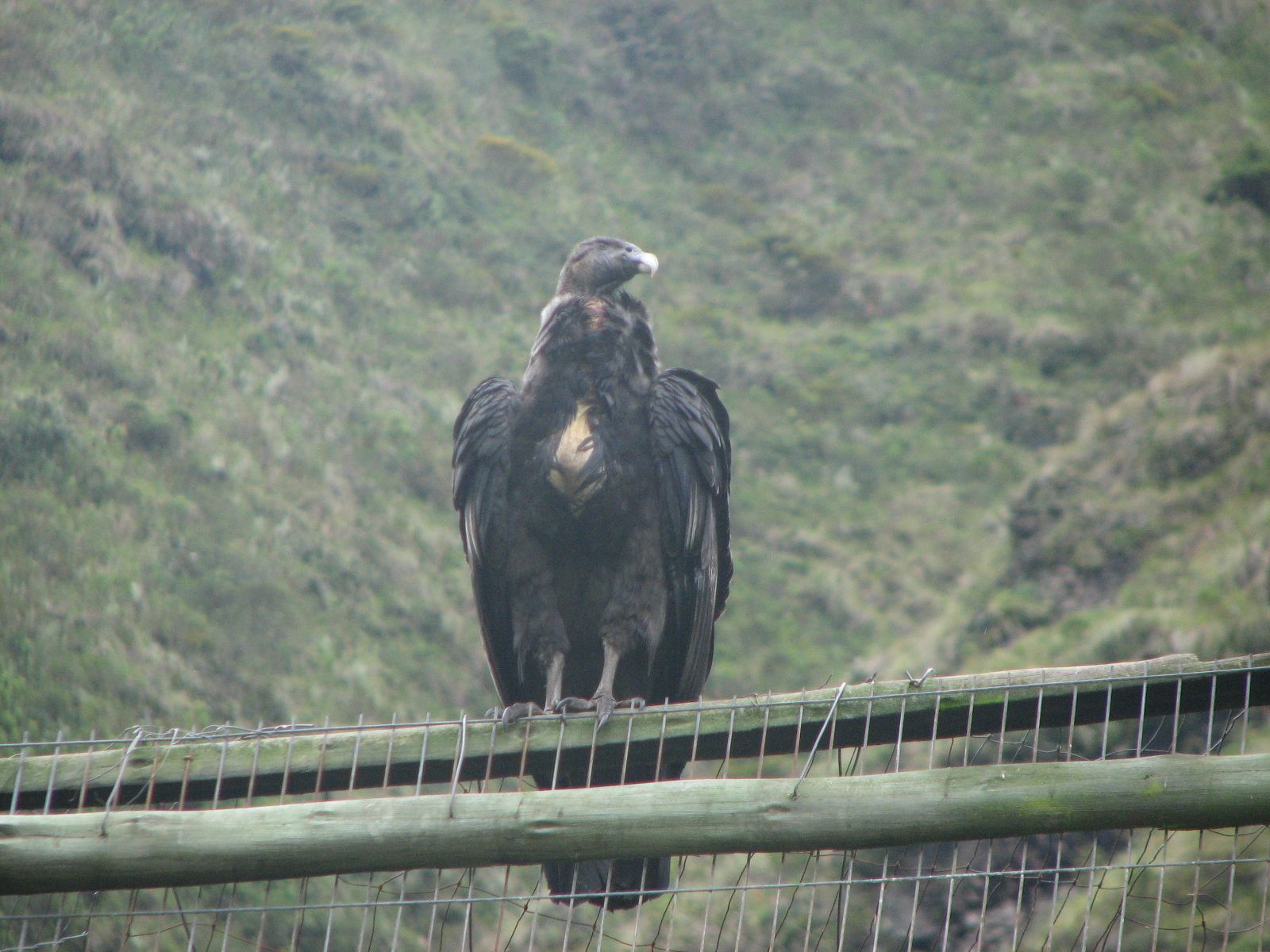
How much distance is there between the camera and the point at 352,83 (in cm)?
2839

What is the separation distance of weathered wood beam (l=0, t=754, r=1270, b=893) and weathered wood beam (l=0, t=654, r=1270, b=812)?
1.00 ft

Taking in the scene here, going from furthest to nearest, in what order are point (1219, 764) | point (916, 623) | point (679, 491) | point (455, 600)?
1. point (916, 623)
2. point (455, 600)
3. point (679, 491)
4. point (1219, 764)

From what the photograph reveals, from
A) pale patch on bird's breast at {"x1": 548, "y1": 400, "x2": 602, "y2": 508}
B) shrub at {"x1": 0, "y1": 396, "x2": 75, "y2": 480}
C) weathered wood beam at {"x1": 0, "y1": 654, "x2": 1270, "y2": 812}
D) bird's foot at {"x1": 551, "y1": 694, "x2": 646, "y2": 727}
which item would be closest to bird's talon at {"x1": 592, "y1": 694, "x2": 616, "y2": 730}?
bird's foot at {"x1": 551, "y1": 694, "x2": 646, "y2": 727}

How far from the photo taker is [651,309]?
2798 cm

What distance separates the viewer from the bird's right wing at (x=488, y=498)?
18.1 feet

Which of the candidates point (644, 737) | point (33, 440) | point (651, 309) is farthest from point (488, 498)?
point (651, 309)

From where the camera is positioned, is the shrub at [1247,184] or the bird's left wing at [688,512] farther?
the shrub at [1247,184]

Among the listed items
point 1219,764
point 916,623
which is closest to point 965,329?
point 916,623

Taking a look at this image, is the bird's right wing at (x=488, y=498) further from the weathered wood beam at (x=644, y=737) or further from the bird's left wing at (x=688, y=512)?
the weathered wood beam at (x=644, y=737)

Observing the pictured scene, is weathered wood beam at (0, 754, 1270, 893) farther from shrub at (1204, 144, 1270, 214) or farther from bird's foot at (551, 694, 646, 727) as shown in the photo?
shrub at (1204, 144, 1270, 214)

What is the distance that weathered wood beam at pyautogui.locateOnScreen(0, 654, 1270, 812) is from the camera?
302 centimetres

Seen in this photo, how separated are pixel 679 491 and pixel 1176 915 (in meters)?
6.90

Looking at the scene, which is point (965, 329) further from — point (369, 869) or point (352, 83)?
point (369, 869)

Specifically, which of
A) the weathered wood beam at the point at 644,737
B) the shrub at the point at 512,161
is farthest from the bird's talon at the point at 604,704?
the shrub at the point at 512,161
